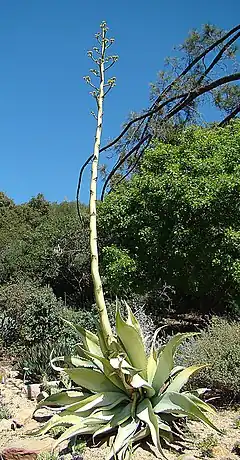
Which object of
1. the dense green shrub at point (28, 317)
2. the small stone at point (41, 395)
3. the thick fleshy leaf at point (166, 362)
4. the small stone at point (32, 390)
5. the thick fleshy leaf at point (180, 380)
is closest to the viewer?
the thick fleshy leaf at point (166, 362)

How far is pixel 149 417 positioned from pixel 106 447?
1.62 ft

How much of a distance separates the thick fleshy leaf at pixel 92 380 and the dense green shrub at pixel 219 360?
149 cm

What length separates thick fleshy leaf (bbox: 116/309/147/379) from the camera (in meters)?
4.54

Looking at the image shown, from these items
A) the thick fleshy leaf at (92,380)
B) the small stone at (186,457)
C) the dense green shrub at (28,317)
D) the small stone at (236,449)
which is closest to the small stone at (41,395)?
the thick fleshy leaf at (92,380)

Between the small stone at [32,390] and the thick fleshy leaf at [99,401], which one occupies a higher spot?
the small stone at [32,390]

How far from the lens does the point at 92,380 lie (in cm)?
479

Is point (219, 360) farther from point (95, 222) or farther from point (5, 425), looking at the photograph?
point (5, 425)

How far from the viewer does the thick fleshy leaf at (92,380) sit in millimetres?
4746

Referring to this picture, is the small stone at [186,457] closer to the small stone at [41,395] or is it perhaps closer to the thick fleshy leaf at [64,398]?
the thick fleshy leaf at [64,398]

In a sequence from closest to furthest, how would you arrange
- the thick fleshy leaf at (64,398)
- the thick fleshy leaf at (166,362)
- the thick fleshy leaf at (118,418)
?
Answer: the thick fleshy leaf at (118,418), the thick fleshy leaf at (166,362), the thick fleshy leaf at (64,398)

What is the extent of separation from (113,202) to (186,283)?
222 centimetres

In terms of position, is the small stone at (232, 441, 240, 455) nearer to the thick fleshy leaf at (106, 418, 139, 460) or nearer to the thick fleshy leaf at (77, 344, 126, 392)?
the thick fleshy leaf at (106, 418, 139, 460)

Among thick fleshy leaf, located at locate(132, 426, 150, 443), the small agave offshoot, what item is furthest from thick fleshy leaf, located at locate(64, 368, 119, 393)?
thick fleshy leaf, located at locate(132, 426, 150, 443)

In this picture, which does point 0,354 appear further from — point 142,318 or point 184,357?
point 184,357
